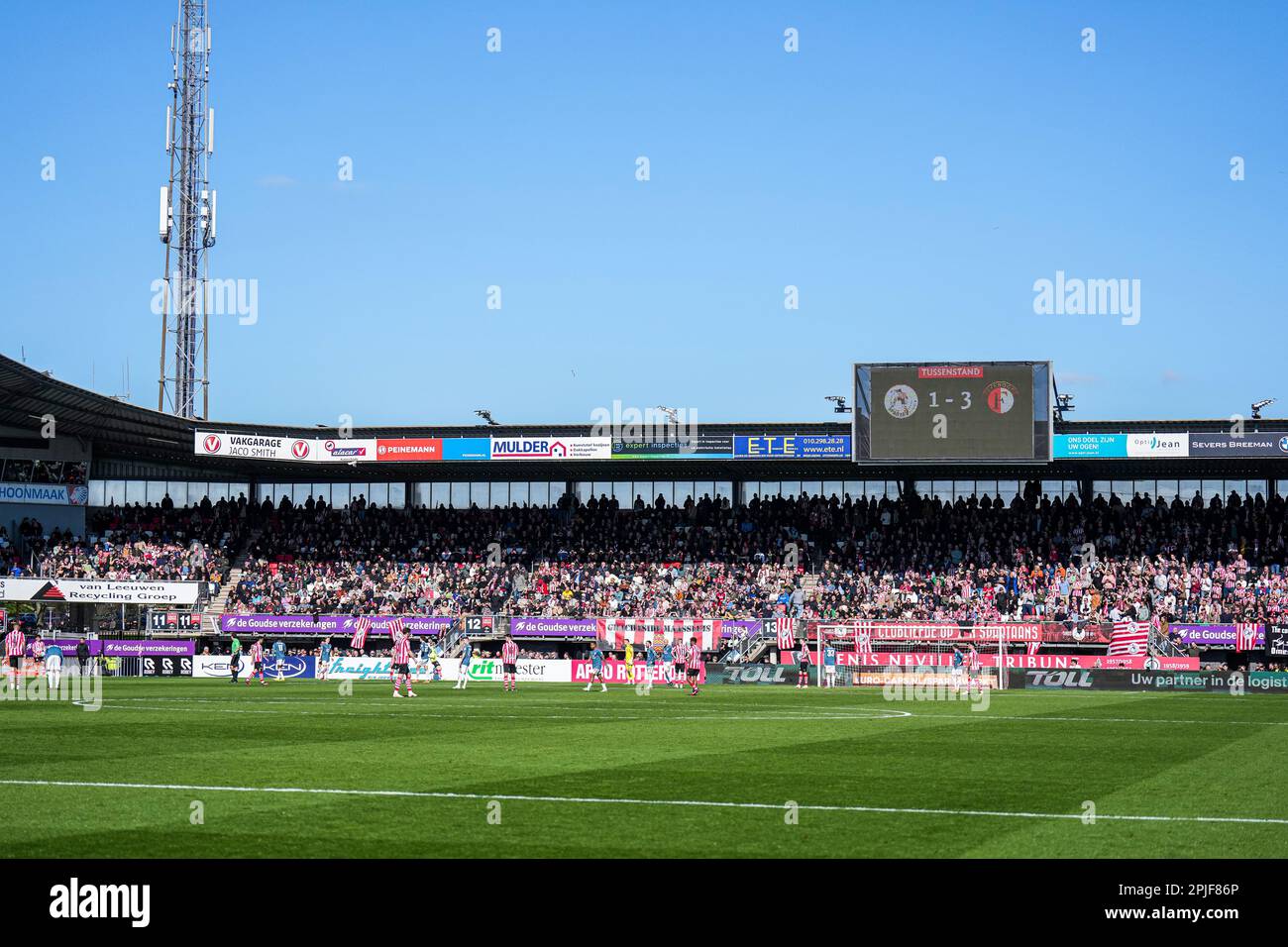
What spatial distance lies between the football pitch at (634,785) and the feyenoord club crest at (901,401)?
125ft

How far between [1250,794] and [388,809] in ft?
30.8

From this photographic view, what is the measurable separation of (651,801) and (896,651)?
165ft

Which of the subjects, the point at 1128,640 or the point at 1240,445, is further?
the point at 1240,445

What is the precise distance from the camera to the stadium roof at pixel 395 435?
223 ft

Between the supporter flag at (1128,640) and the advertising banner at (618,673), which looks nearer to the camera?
the advertising banner at (618,673)

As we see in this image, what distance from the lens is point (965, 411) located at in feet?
222

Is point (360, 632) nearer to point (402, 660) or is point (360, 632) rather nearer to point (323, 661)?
point (323, 661)

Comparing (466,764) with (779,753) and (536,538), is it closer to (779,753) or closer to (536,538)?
(779,753)

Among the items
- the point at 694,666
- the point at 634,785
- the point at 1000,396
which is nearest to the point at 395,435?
the point at 1000,396

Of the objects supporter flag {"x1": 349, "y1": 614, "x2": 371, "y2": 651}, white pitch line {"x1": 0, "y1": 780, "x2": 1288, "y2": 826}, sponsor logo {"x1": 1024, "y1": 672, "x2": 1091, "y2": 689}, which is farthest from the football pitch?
supporter flag {"x1": 349, "y1": 614, "x2": 371, "y2": 651}

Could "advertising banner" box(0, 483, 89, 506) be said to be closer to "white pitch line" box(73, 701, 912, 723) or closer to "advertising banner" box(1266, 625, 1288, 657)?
"white pitch line" box(73, 701, 912, 723)

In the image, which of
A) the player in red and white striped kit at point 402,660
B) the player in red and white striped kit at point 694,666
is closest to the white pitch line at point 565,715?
the player in red and white striped kit at point 402,660

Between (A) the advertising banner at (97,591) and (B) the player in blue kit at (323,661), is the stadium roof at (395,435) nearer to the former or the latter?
(A) the advertising banner at (97,591)
